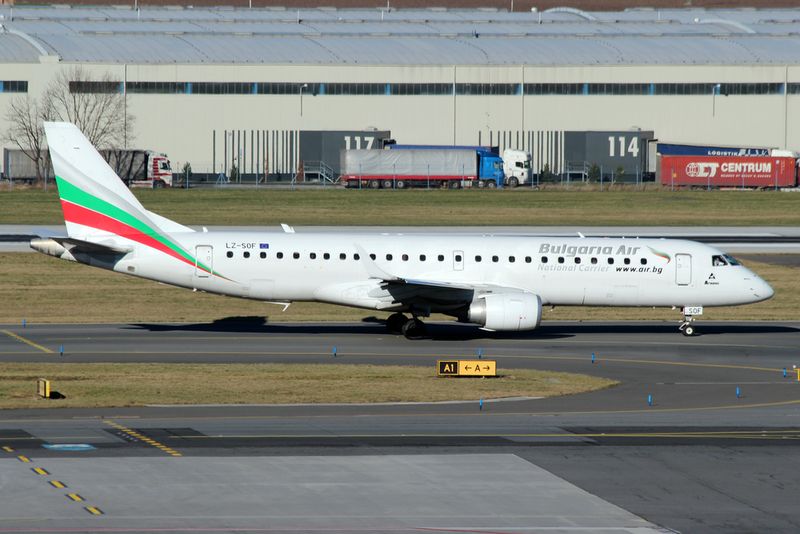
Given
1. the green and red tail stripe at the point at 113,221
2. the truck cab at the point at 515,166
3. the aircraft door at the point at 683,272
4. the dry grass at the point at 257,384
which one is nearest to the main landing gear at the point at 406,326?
the dry grass at the point at 257,384

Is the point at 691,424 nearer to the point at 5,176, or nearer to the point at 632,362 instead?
the point at 632,362

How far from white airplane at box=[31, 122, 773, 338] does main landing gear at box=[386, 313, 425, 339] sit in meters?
0.07

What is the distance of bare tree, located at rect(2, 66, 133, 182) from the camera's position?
4734 inches

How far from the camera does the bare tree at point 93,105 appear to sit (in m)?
120

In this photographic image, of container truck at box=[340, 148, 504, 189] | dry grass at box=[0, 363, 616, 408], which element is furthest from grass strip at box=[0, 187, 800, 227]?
dry grass at box=[0, 363, 616, 408]

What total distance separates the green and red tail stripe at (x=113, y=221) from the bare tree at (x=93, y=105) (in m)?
77.1

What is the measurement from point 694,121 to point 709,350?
87975 millimetres

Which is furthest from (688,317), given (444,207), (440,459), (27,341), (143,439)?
(444,207)

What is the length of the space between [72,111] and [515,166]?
4189 cm

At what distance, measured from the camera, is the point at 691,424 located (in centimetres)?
3072

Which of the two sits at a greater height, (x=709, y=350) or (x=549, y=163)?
(x=549, y=163)

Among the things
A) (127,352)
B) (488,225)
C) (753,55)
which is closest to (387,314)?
(127,352)

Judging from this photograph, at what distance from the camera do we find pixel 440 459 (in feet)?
86.6

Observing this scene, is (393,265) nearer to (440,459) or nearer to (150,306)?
(150,306)
